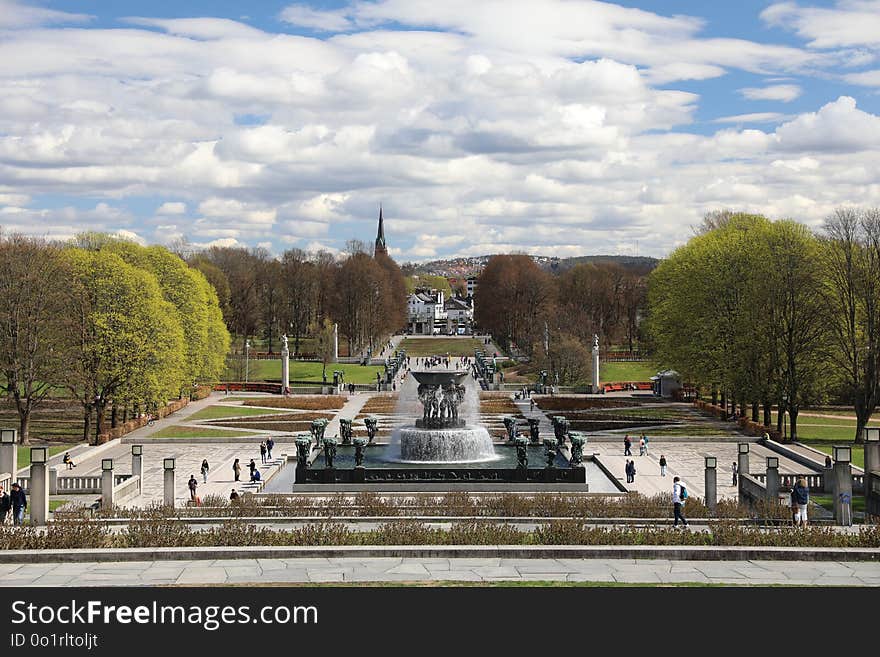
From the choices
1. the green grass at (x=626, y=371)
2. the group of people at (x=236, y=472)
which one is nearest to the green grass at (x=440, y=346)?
the green grass at (x=626, y=371)

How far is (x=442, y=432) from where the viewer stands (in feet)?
131

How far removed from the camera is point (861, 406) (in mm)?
47844

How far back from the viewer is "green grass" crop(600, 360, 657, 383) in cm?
8894

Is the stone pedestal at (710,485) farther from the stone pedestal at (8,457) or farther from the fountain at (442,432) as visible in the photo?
the stone pedestal at (8,457)

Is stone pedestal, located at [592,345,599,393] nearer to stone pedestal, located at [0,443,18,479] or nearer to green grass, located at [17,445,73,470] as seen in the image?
green grass, located at [17,445,73,470]

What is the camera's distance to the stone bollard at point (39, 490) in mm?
27281

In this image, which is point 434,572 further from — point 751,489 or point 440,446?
point 440,446

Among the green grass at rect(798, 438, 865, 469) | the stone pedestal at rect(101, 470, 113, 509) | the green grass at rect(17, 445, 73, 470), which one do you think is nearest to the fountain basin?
the stone pedestal at rect(101, 470, 113, 509)

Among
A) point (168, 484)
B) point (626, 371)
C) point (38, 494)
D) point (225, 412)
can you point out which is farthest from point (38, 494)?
point (626, 371)

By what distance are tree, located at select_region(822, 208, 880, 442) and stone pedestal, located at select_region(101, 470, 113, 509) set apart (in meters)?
35.3

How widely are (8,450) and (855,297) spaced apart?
40436mm

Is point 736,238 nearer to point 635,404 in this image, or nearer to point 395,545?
point 635,404
